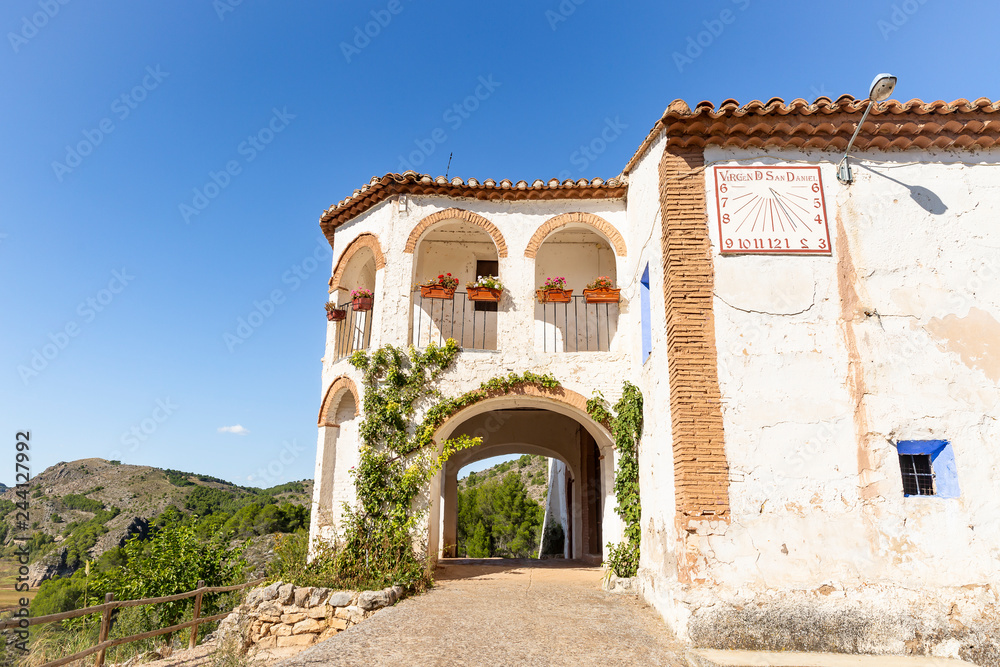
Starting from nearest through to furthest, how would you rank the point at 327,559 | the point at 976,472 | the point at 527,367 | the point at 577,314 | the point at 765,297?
1. the point at 976,472
2. the point at 765,297
3. the point at 327,559
4. the point at 527,367
5. the point at 577,314

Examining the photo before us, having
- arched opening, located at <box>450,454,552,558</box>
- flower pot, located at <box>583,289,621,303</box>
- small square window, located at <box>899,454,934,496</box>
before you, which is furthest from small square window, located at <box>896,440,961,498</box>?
arched opening, located at <box>450,454,552,558</box>

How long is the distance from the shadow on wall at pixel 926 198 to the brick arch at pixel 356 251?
786cm

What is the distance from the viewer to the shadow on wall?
24.3 feet

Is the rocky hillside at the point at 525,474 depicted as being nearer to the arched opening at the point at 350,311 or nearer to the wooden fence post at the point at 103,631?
the arched opening at the point at 350,311

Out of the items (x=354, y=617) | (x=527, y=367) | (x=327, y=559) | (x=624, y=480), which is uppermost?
(x=527, y=367)

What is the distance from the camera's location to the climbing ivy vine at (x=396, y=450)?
8984mm

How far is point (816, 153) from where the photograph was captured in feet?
25.0

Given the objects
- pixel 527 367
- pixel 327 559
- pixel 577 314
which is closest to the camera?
pixel 327 559

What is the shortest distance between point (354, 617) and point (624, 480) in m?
4.38

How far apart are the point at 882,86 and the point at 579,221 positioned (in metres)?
5.19

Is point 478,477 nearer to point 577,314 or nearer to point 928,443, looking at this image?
point 577,314

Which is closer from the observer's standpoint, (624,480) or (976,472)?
(976,472)

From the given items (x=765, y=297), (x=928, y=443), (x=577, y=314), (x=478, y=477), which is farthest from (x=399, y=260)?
(x=478, y=477)

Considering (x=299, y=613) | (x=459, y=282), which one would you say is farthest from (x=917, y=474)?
(x=459, y=282)
